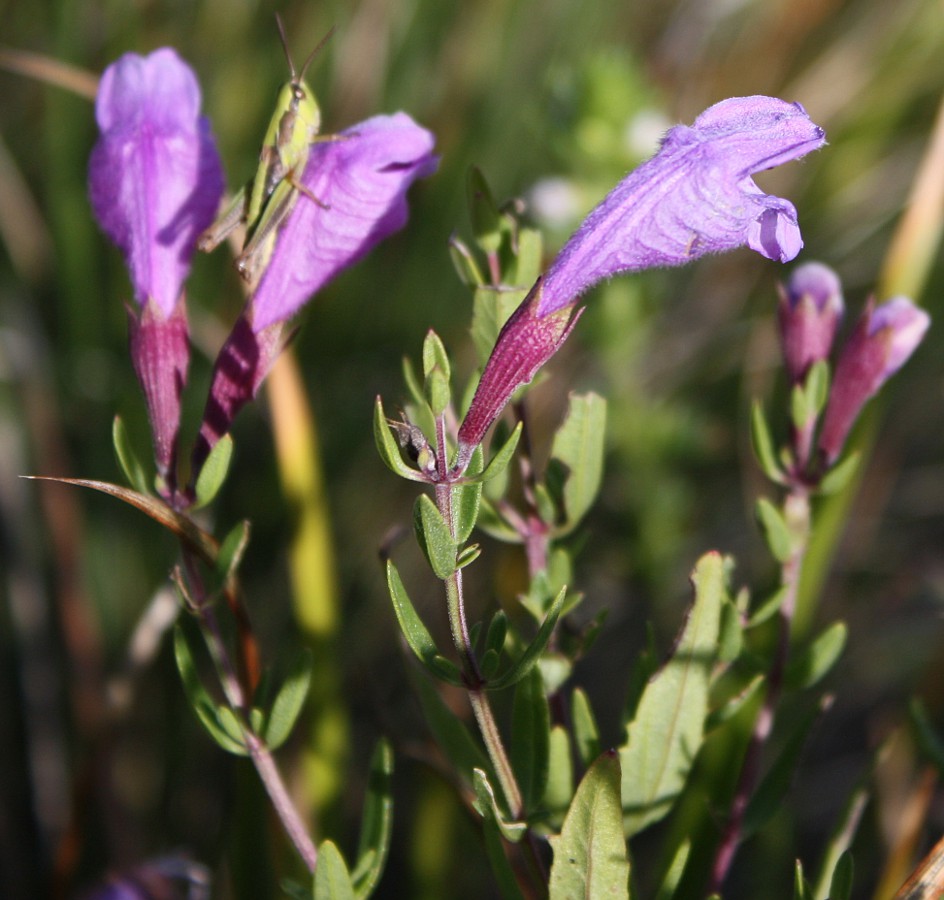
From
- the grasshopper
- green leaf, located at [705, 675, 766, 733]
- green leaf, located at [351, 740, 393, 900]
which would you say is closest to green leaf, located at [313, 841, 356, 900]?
green leaf, located at [351, 740, 393, 900]

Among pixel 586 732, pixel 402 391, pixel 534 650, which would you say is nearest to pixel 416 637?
pixel 534 650

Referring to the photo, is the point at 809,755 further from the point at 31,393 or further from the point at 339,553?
the point at 31,393

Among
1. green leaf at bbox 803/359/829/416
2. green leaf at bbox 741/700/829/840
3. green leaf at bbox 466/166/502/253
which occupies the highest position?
green leaf at bbox 466/166/502/253

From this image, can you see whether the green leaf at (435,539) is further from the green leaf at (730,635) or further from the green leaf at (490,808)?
the green leaf at (730,635)

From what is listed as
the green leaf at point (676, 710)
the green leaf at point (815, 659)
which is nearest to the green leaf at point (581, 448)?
the green leaf at point (676, 710)

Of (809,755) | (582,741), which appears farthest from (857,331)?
(809,755)

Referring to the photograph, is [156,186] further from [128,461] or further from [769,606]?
[769,606]

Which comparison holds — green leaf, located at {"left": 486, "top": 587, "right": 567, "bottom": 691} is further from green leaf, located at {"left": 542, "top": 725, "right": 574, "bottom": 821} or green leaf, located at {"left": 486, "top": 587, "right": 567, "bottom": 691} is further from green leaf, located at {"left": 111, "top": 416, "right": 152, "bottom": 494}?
Answer: green leaf, located at {"left": 111, "top": 416, "right": 152, "bottom": 494}

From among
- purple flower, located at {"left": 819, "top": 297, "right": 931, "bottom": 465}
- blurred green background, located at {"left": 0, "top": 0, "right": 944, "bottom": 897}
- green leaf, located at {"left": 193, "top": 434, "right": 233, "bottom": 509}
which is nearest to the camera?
green leaf, located at {"left": 193, "top": 434, "right": 233, "bottom": 509}
